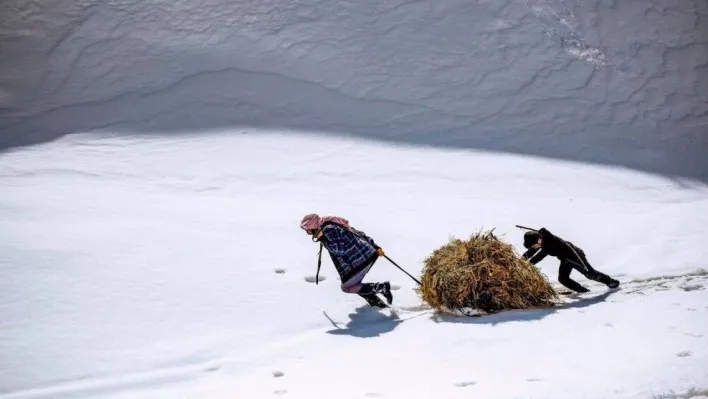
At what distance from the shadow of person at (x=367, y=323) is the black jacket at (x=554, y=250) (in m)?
1.15

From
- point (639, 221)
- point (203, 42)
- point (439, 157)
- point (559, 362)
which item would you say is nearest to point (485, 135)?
point (439, 157)

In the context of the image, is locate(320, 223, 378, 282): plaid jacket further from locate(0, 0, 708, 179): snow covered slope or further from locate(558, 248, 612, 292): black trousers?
locate(0, 0, 708, 179): snow covered slope

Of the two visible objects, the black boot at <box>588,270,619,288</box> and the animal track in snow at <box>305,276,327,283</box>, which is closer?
the black boot at <box>588,270,619,288</box>

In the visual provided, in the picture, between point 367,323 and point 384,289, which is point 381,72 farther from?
point 367,323

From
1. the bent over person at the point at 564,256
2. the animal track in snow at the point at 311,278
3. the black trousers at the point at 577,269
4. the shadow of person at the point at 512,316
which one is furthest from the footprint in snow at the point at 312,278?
the black trousers at the point at 577,269

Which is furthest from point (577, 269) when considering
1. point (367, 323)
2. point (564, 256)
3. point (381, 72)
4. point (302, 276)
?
point (381, 72)

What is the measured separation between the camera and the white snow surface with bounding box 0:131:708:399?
436 centimetres

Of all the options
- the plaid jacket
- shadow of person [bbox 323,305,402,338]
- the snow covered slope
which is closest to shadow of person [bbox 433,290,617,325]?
shadow of person [bbox 323,305,402,338]

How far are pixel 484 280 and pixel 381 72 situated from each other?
21.7 feet

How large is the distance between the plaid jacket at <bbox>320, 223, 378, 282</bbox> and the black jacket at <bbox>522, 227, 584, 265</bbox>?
1220 millimetres

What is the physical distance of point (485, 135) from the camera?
412 inches

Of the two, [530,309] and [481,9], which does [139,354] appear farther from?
[481,9]

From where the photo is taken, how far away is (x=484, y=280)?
17.0ft

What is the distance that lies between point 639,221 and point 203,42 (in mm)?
7180
